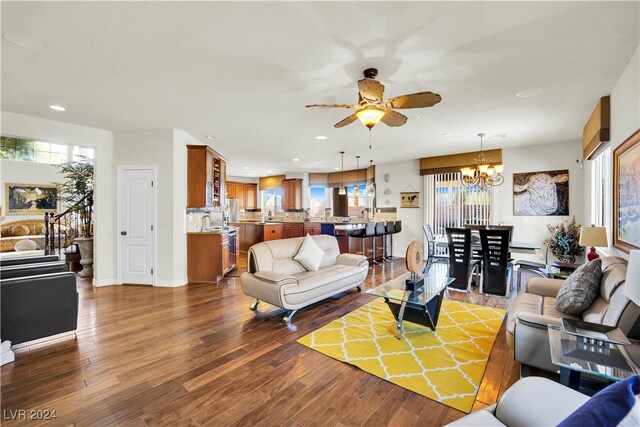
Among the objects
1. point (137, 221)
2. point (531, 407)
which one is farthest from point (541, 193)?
point (137, 221)

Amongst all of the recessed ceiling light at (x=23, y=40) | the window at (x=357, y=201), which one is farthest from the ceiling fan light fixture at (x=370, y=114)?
the window at (x=357, y=201)

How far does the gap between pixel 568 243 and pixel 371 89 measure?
17.9 feet

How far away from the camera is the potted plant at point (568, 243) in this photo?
536 cm

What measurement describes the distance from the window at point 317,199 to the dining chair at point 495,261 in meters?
6.21

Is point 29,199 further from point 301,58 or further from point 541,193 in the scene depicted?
point 541,193

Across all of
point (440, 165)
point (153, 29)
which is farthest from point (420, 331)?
point (440, 165)

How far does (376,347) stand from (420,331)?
668mm

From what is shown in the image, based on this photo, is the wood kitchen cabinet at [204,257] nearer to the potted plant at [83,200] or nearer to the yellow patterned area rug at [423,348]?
the potted plant at [83,200]

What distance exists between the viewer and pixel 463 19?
1993 millimetres

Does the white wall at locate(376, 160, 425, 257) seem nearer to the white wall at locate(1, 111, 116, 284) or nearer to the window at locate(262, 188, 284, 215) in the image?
the window at locate(262, 188, 284, 215)

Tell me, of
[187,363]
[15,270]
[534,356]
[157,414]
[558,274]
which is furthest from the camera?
[558,274]

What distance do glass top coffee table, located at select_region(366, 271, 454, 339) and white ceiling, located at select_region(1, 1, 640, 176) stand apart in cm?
224

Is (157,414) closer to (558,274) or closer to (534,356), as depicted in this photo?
(534,356)

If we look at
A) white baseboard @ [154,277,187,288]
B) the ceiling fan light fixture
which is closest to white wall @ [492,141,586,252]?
the ceiling fan light fixture
